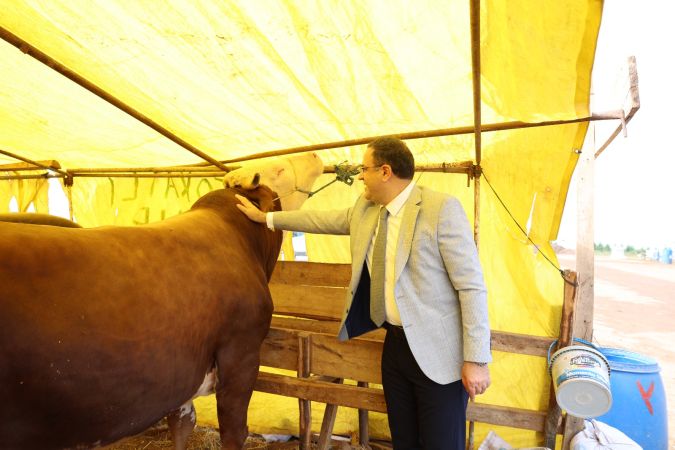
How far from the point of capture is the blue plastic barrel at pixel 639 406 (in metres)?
3.42

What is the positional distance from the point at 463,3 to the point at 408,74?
22.6 inches

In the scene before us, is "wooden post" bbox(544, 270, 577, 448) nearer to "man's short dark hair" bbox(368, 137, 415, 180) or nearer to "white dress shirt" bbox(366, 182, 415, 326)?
"white dress shirt" bbox(366, 182, 415, 326)

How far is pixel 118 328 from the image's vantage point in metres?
1.58

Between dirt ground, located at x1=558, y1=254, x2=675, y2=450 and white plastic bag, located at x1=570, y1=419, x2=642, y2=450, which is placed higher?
white plastic bag, located at x1=570, y1=419, x2=642, y2=450

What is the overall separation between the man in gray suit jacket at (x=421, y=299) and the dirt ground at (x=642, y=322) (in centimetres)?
347

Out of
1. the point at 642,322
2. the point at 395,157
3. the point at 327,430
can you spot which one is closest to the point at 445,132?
the point at 395,157

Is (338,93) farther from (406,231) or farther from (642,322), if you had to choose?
(642,322)

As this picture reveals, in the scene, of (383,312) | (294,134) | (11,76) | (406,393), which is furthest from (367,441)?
(11,76)

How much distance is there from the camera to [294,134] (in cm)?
347

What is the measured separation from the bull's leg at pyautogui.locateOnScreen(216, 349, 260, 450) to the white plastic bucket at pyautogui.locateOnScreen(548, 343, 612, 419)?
1.56 m

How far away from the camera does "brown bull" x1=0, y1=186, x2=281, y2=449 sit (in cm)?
137

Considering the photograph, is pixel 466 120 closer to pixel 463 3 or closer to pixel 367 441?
pixel 463 3

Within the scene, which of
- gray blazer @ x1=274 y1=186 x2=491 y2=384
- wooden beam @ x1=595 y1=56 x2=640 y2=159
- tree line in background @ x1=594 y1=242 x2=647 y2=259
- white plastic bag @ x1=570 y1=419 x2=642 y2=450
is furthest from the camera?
tree line in background @ x1=594 y1=242 x2=647 y2=259

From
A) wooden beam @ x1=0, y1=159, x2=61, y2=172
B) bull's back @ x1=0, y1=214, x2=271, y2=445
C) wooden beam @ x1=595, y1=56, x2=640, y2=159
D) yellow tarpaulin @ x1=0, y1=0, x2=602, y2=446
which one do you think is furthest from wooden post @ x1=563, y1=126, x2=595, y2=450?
wooden beam @ x1=0, y1=159, x2=61, y2=172
